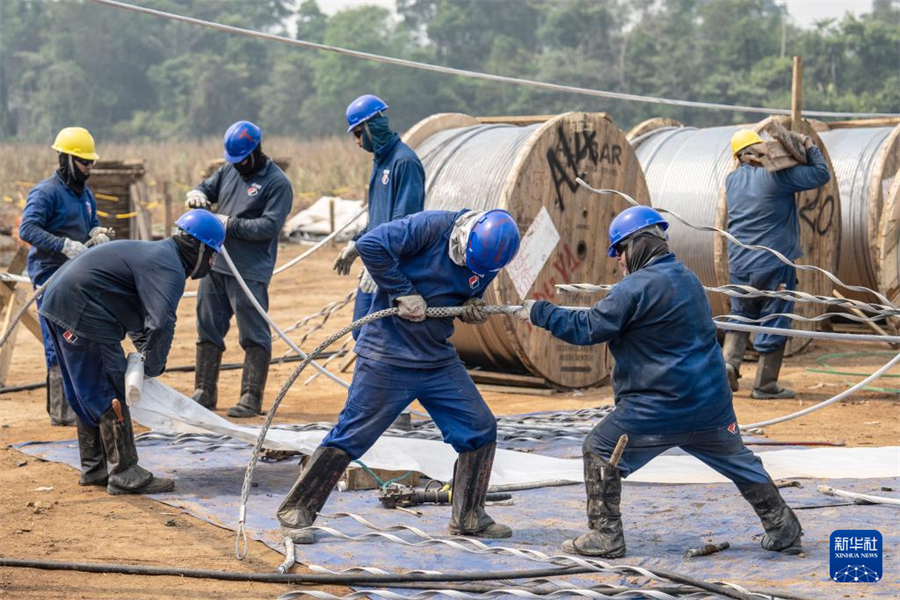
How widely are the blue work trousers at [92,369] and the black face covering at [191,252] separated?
0.61 metres

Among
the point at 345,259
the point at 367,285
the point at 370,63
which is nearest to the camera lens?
the point at 367,285

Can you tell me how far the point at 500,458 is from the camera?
774 cm

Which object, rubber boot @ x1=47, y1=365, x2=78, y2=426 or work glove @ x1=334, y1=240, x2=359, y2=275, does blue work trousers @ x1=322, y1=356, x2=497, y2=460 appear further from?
rubber boot @ x1=47, y1=365, x2=78, y2=426

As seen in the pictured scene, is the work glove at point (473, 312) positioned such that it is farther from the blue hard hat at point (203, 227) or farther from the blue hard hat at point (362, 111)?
the blue hard hat at point (362, 111)

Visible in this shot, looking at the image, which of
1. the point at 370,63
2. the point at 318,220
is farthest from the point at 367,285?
the point at 370,63

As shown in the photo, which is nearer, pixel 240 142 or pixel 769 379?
pixel 240 142

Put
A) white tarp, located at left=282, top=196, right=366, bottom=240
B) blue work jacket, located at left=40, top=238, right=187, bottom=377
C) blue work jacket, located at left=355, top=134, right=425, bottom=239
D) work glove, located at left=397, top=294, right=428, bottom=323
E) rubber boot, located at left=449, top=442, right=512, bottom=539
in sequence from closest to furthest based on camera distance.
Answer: work glove, located at left=397, top=294, right=428, bottom=323 < rubber boot, located at left=449, top=442, right=512, bottom=539 < blue work jacket, located at left=40, top=238, right=187, bottom=377 < blue work jacket, located at left=355, top=134, right=425, bottom=239 < white tarp, located at left=282, top=196, right=366, bottom=240

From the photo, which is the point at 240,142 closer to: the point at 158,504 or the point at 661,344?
the point at 158,504

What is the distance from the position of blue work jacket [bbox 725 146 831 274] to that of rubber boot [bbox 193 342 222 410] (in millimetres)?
4363

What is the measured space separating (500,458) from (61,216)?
3774 millimetres

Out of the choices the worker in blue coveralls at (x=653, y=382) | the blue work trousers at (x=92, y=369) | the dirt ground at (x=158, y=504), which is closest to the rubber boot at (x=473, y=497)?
the worker in blue coveralls at (x=653, y=382)

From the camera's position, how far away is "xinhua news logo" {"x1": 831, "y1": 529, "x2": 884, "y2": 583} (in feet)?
17.4

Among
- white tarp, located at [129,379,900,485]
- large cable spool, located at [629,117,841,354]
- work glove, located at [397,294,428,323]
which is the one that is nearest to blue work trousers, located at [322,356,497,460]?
work glove, located at [397,294,428,323]

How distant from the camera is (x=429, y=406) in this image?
6219 mm
